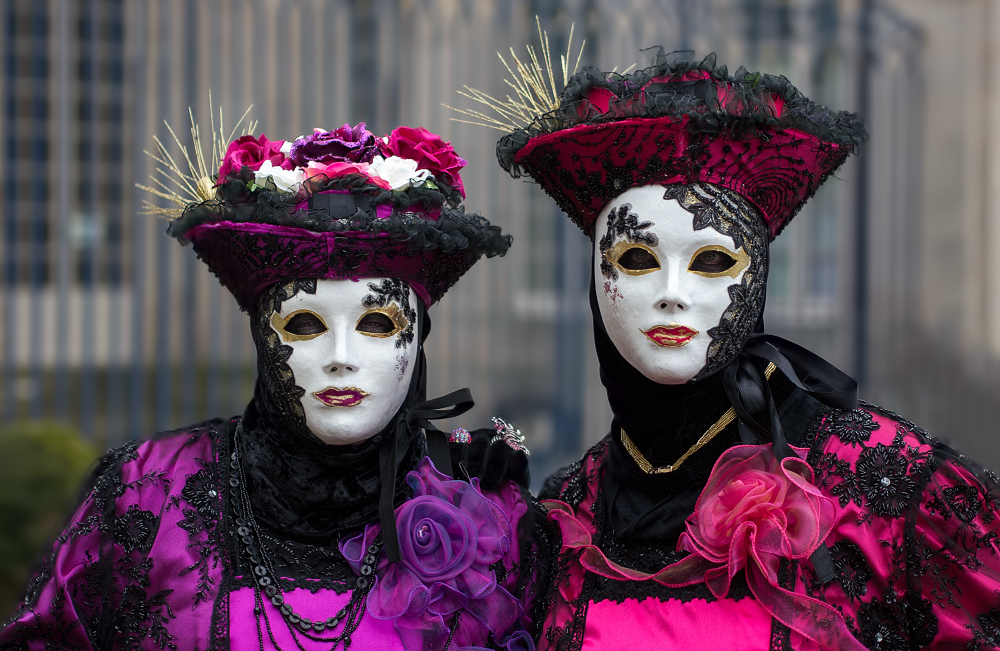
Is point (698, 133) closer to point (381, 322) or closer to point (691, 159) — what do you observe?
point (691, 159)

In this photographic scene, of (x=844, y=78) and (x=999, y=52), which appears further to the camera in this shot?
(x=999, y=52)

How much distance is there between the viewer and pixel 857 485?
84.5 inches

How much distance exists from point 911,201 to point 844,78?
867 millimetres

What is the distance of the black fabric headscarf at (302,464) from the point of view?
2.40 m

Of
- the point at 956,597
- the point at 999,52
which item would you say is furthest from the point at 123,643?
the point at 999,52

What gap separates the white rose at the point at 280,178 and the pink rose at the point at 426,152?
0.25 m

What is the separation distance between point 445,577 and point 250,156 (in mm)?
1128

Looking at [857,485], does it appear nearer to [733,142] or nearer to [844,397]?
[844,397]

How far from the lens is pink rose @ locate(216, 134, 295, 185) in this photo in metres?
2.46

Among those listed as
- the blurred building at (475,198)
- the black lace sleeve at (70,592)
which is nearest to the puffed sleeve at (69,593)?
the black lace sleeve at (70,592)

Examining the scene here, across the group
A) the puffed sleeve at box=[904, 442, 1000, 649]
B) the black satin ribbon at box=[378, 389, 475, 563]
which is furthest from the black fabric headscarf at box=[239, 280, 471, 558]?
the puffed sleeve at box=[904, 442, 1000, 649]

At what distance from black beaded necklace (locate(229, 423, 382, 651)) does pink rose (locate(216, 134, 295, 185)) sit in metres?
0.75

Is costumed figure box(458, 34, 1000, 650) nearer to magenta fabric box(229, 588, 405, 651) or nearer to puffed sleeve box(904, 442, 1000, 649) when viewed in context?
puffed sleeve box(904, 442, 1000, 649)

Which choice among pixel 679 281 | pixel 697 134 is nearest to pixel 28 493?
pixel 679 281
